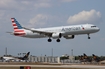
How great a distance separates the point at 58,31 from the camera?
291ft

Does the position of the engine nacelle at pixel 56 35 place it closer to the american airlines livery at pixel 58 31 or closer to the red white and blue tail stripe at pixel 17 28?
the american airlines livery at pixel 58 31

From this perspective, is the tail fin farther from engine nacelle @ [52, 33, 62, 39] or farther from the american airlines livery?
engine nacelle @ [52, 33, 62, 39]

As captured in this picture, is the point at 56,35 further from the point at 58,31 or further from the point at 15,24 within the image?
the point at 15,24

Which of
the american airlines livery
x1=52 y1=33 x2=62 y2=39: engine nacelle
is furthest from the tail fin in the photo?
x1=52 y1=33 x2=62 y2=39: engine nacelle

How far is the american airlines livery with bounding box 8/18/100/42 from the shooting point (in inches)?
3292

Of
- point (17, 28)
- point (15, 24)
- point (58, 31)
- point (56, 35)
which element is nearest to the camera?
point (56, 35)

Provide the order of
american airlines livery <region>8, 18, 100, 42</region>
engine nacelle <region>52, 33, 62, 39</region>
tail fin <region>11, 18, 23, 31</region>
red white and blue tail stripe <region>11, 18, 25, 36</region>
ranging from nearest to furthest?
american airlines livery <region>8, 18, 100, 42</region> → engine nacelle <region>52, 33, 62, 39</region> → red white and blue tail stripe <region>11, 18, 25, 36</region> → tail fin <region>11, 18, 23, 31</region>

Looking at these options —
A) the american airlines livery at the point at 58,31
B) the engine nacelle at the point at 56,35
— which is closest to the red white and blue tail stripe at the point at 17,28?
the american airlines livery at the point at 58,31

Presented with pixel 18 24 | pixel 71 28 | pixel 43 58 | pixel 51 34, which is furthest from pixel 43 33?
pixel 43 58

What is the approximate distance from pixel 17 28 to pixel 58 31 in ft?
63.3

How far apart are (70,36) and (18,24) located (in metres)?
23.4

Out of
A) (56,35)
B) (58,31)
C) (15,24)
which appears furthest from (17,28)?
(56,35)

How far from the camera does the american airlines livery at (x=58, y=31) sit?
8362 centimetres

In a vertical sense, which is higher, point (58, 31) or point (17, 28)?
point (17, 28)
